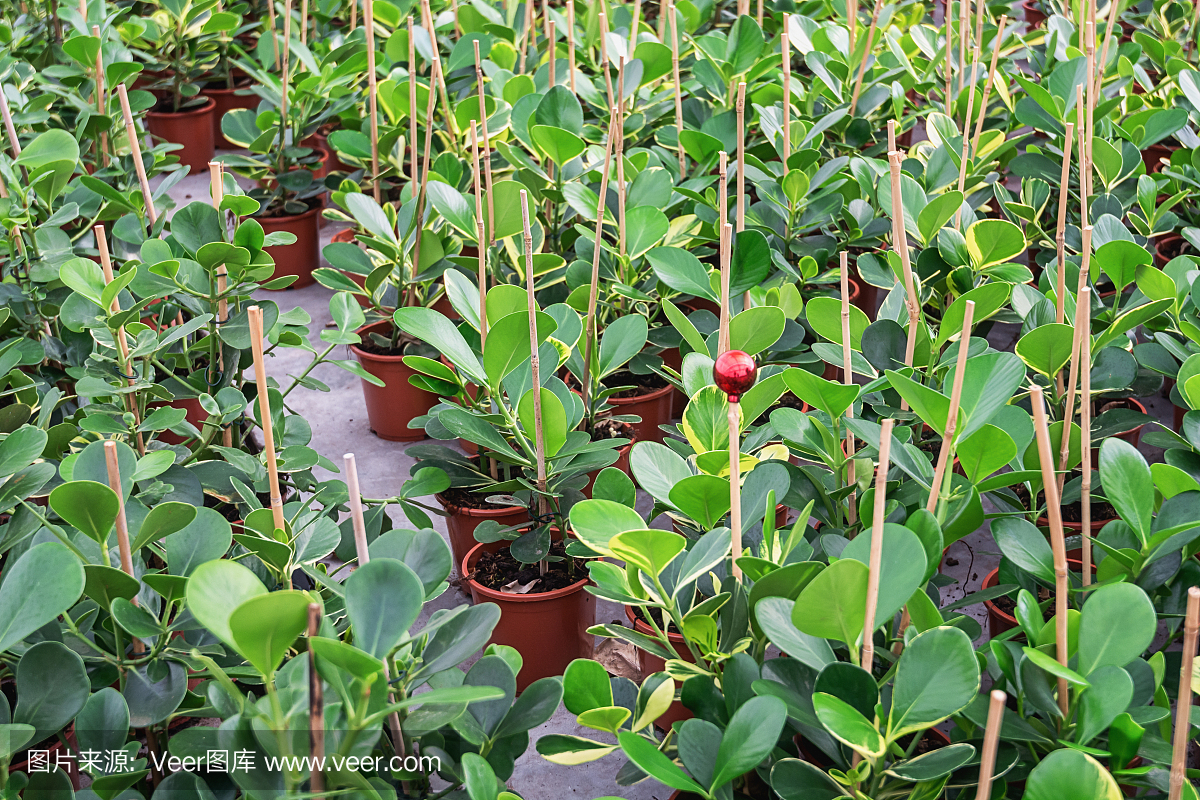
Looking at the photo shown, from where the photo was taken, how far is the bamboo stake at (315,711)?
1.89 feet

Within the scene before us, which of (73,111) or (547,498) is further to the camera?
(73,111)

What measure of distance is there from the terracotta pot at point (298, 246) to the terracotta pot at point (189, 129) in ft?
2.30

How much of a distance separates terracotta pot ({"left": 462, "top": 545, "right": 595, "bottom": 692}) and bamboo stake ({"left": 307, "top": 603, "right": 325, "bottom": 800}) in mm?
583

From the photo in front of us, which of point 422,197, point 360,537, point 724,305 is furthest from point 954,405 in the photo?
point 422,197

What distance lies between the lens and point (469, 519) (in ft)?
4.54

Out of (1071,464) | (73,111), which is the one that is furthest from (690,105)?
(73,111)

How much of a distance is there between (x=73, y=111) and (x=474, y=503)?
1.54 m

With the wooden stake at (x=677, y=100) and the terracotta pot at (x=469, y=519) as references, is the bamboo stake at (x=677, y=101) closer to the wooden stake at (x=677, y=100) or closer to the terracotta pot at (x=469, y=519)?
the wooden stake at (x=677, y=100)

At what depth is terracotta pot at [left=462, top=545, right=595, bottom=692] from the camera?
4.04 feet

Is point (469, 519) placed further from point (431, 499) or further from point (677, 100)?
point (677, 100)

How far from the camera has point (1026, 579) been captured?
98cm

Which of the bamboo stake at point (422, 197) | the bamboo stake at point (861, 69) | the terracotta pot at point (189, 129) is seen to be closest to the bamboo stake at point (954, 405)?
the bamboo stake at point (422, 197)

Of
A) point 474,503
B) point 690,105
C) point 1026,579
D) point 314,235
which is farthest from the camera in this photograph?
point 314,235

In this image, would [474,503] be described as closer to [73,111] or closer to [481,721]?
[481,721]
